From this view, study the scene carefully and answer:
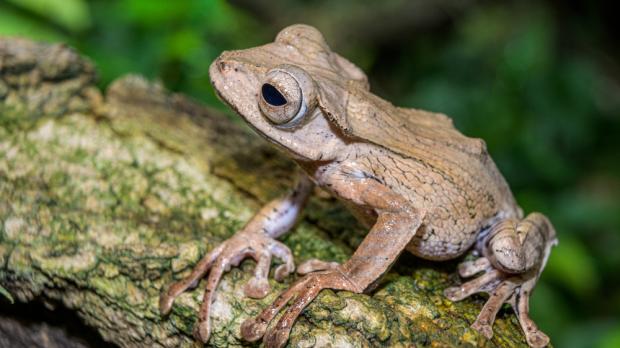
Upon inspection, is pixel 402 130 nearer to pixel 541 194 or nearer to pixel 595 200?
pixel 541 194

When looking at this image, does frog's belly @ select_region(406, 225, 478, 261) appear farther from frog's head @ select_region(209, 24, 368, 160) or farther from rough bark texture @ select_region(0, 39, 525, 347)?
frog's head @ select_region(209, 24, 368, 160)

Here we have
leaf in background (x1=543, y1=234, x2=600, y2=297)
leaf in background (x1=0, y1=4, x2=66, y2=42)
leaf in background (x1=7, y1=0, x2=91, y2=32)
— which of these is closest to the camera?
leaf in background (x1=7, y1=0, x2=91, y2=32)

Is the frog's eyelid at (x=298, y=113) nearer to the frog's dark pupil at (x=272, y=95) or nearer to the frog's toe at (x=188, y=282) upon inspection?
the frog's dark pupil at (x=272, y=95)

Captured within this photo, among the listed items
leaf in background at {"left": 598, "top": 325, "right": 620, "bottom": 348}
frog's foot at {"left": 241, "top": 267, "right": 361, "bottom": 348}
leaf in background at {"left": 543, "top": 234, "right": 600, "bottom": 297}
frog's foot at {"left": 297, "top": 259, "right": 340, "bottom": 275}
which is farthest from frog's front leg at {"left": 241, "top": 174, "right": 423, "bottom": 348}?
leaf in background at {"left": 543, "top": 234, "right": 600, "bottom": 297}

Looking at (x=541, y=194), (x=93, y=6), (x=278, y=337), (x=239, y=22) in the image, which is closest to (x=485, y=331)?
(x=278, y=337)

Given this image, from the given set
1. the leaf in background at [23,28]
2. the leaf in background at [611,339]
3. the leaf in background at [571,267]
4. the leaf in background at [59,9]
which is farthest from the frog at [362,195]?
the leaf in background at [23,28]

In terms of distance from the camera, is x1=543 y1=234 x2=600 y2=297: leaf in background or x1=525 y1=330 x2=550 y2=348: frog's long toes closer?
x1=525 y1=330 x2=550 y2=348: frog's long toes

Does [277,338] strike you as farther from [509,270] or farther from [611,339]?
[611,339]
